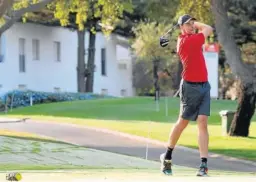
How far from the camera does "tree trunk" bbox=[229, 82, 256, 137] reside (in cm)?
2202

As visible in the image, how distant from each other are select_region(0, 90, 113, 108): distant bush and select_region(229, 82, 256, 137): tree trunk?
21.0 m

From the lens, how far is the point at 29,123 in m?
28.8

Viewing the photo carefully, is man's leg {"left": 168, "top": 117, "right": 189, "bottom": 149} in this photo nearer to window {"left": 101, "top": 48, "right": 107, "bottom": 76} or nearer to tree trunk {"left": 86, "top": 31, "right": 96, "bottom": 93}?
tree trunk {"left": 86, "top": 31, "right": 96, "bottom": 93}

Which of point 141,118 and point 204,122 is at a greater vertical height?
point 204,122

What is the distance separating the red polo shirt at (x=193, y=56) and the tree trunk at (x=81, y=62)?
130 feet

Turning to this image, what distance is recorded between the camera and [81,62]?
51.0 m

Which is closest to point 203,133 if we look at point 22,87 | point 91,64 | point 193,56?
point 193,56

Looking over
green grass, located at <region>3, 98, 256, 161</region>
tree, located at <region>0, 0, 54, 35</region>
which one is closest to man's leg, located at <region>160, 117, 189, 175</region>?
green grass, located at <region>3, 98, 256, 161</region>

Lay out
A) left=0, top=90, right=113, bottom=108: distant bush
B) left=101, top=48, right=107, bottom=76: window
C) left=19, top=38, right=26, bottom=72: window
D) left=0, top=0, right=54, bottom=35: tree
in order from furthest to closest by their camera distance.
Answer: left=101, top=48, right=107, bottom=76: window < left=19, top=38, right=26, bottom=72: window < left=0, top=90, right=113, bottom=108: distant bush < left=0, top=0, right=54, bottom=35: tree

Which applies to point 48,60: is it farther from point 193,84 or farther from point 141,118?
point 193,84

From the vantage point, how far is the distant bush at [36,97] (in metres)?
41.7

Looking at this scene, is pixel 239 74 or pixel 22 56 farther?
pixel 22 56

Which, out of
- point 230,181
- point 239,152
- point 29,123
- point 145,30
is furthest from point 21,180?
point 145,30

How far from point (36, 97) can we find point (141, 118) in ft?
46.4
